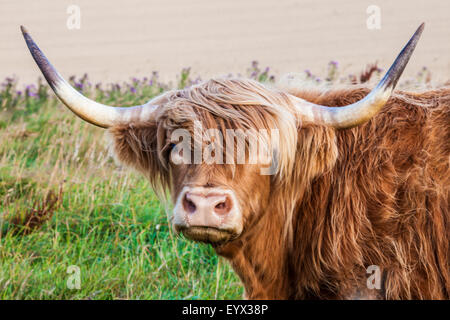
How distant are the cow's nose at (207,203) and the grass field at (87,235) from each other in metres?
1.54

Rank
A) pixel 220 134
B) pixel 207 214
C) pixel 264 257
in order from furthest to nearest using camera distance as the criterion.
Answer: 1. pixel 264 257
2. pixel 220 134
3. pixel 207 214

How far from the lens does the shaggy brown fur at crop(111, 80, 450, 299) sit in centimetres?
324

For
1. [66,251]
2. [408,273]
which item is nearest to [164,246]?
[66,251]

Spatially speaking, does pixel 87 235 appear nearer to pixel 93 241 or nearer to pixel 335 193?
pixel 93 241

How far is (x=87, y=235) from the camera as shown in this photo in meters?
4.82

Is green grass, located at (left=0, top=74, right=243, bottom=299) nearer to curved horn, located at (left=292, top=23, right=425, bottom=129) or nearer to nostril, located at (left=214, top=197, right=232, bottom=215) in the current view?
nostril, located at (left=214, top=197, right=232, bottom=215)

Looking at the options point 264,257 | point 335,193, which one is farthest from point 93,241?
point 335,193

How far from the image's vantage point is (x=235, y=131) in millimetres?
→ 3303

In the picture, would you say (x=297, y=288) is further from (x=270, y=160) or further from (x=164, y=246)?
(x=164, y=246)

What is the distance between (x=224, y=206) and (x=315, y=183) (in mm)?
668

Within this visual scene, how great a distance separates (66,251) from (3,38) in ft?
14.4

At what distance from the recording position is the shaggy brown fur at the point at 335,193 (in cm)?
324

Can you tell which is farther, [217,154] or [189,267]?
[189,267]

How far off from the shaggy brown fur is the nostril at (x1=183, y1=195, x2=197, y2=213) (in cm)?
13
